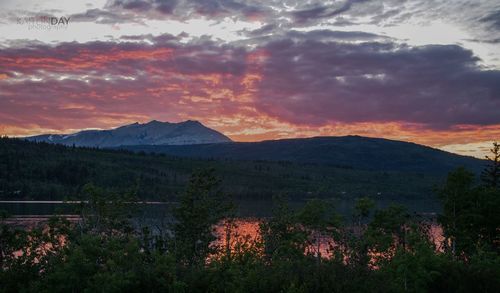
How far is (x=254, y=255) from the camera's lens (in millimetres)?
22016

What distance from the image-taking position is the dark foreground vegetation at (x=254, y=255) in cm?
1830

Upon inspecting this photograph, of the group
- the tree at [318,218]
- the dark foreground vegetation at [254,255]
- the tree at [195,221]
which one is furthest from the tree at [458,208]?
the tree at [195,221]

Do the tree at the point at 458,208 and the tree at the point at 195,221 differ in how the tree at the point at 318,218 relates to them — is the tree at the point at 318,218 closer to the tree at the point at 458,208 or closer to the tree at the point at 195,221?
the tree at the point at 195,221

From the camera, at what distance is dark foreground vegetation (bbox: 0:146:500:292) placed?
18297 mm

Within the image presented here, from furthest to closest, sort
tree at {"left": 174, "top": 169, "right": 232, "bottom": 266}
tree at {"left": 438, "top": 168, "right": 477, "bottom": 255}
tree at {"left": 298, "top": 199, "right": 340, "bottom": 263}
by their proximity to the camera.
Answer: tree at {"left": 438, "top": 168, "right": 477, "bottom": 255} < tree at {"left": 298, "top": 199, "right": 340, "bottom": 263} < tree at {"left": 174, "top": 169, "right": 232, "bottom": 266}

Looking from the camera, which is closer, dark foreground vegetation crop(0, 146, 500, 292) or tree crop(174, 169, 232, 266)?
dark foreground vegetation crop(0, 146, 500, 292)

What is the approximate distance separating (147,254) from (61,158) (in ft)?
601

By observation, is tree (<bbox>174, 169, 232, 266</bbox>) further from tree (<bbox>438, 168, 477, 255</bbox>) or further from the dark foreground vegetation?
tree (<bbox>438, 168, 477, 255</bbox>)

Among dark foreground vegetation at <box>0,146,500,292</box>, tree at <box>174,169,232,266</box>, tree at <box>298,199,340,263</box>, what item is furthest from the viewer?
tree at <box>298,199,340,263</box>

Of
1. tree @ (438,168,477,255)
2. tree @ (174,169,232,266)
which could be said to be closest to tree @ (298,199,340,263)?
tree @ (174,169,232,266)

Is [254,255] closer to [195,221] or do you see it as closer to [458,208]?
[195,221]

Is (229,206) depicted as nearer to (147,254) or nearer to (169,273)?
(147,254)

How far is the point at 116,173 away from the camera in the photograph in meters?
187

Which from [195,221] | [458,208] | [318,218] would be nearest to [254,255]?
[195,221]
